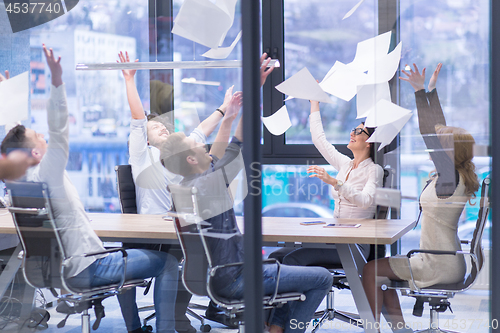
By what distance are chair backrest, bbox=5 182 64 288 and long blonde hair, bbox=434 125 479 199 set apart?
2161 millimetres

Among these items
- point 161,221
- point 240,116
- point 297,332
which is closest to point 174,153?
point 161,221

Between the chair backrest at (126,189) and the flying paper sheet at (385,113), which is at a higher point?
the flying paper sheet at (385,113)

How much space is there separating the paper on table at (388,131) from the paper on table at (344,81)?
52cm

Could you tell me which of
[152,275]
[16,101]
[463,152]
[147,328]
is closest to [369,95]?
[463,152]

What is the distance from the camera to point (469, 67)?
8.92 ft

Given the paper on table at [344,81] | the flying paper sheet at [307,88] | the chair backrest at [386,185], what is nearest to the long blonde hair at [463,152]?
the chair backrest at [386,185]

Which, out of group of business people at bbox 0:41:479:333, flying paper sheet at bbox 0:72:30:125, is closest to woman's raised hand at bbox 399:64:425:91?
group of business people at bbox 0:41:479:333

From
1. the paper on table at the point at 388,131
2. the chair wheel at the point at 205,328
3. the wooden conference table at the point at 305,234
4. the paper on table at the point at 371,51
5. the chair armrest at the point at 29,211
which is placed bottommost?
the chair wheel at the point at 205,328

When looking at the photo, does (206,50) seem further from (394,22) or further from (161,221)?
(394,22)

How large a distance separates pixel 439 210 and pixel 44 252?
2150 mm

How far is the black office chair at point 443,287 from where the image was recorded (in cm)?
256

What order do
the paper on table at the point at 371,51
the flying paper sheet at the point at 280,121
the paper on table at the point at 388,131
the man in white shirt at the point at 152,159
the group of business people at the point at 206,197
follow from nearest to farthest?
the group of business people at the point at 206,197 → the man in white shirt at the point at 152,159 → the paper on table at the point at 388,131 → the paper on table at the point at 371,51 → the flying paper sheet at the point at 280,121

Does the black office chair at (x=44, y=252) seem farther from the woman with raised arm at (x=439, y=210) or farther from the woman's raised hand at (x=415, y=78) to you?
the woman's raised hand at (x=415, y=78)

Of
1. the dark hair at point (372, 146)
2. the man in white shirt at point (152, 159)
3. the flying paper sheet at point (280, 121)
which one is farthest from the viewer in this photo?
the flying paper sheet at point (280, 121)
